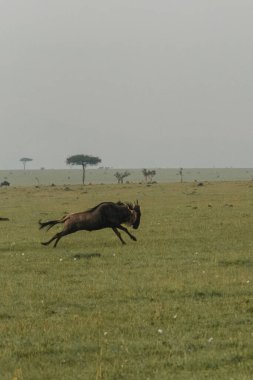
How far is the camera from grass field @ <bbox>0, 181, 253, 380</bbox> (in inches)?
323

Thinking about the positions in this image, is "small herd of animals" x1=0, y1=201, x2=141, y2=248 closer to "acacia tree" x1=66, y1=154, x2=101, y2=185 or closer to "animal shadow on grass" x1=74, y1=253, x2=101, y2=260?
"animal shadow on grass" x1=74, y1=253, x2=101, y2=260

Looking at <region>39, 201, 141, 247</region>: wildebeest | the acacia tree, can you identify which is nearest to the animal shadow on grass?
<region>39, 201, 141, 247</region>: wildebeest

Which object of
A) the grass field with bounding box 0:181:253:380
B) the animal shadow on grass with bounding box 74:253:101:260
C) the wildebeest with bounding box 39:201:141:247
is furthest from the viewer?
the wildebeest with bounding box 39:201:141:247

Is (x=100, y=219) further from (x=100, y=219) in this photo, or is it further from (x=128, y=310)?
(x=128, y=310)

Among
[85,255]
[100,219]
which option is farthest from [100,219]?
[85,255]

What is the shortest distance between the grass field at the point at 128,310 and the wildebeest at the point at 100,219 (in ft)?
2.00

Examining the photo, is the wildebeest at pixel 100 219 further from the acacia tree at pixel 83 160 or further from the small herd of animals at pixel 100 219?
the acacia tree at pixel 83 160

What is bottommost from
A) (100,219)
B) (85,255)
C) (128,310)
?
(128,310)

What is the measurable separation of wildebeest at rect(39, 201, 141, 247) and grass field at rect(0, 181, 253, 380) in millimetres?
611

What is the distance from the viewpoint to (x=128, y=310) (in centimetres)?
1112

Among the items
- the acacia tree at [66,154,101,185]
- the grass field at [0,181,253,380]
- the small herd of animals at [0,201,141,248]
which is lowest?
the grass field at [0,181,253,380]

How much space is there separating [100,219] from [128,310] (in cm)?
1025

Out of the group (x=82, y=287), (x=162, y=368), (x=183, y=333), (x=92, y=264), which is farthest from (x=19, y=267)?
(x=162, y=368)

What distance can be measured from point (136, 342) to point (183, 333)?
91 centimetres
